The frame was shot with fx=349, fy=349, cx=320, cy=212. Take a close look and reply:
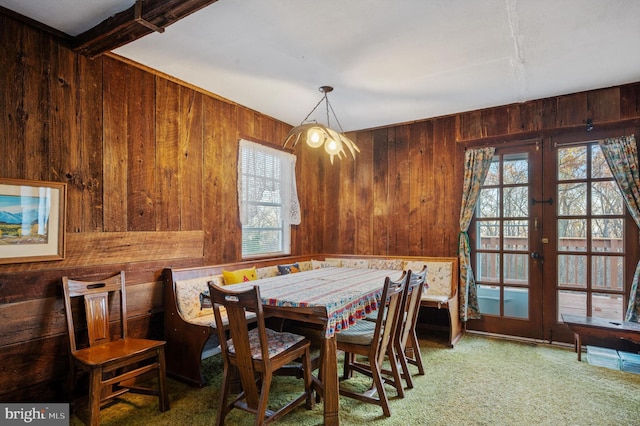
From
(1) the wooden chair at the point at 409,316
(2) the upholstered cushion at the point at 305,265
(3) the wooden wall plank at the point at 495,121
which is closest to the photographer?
(1) the wooden chair at the point at 409,316

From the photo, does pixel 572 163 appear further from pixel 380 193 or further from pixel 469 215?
pixel 380 193

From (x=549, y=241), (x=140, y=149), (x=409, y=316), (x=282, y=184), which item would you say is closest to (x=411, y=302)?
(x=409, y=316)

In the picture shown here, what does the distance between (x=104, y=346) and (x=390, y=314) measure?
1.95 meters

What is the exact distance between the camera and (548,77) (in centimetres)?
319

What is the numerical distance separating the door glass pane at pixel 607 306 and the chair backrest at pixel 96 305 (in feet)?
14.1

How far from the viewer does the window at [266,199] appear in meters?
3.95

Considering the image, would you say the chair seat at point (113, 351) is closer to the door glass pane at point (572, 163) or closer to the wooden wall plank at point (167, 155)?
the wooden wall plank at point (167, 155)

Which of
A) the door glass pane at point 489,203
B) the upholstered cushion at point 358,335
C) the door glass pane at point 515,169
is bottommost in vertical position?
the upholstered cushion at point 358,335

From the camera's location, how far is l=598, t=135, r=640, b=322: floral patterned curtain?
323 centimetres

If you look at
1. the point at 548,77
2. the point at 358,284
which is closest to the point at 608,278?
the point at 548,77

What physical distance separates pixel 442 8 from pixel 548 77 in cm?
166

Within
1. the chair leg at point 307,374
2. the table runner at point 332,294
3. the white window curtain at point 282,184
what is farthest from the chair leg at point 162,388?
the white window curtain at point 282,184

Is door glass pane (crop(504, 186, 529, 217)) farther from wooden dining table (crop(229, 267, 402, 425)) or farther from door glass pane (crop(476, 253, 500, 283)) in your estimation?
wooden dining table (crop(229, 267, 402, 425))

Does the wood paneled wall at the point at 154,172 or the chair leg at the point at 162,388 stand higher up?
the wood paneled wall at the point at 154,172
